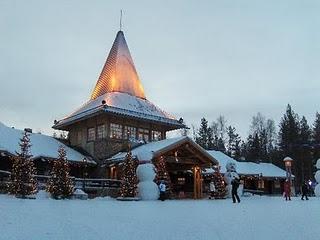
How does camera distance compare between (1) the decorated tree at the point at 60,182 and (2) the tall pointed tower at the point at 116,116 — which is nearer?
(1) the decorated tree at the point at 60,182

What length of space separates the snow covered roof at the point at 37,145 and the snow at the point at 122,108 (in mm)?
2431

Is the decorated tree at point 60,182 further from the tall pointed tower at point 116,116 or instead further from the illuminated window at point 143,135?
the illuminated window at point 143,135

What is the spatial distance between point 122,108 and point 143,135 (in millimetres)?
3189

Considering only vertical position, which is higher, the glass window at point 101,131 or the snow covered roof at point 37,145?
the glass window at point 101,131

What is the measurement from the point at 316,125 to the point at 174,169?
163ft

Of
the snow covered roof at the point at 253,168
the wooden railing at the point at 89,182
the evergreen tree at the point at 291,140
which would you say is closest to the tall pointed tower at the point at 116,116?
the wooden railing at the point at 89,182

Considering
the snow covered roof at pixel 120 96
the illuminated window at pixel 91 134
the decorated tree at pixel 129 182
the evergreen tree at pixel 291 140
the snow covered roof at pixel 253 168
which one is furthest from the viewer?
the evergreen tree at pixel 291 140

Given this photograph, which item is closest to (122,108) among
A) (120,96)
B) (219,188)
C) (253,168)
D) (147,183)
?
(120,96)

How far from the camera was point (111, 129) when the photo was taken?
31.4 meters

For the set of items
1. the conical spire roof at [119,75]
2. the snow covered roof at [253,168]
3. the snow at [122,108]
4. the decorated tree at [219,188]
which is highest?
the conical spire roof at [119,75]

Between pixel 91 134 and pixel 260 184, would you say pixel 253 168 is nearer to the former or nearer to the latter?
pixel 260 184

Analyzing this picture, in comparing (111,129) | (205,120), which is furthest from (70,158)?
(205,120)

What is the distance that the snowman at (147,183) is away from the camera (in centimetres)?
2220

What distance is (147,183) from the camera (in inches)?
880
